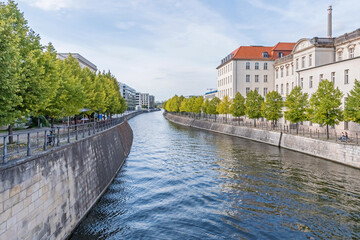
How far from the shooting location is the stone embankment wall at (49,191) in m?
9.13

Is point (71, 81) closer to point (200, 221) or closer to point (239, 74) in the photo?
point (200, 221)

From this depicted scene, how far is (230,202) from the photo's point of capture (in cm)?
1825

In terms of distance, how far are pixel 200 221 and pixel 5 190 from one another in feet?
33.6

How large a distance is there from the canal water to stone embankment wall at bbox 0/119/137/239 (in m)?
1.18

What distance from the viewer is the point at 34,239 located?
10.1 metres

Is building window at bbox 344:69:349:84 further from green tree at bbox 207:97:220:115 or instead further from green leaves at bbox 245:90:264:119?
green tree at bbox 207:97:220:115

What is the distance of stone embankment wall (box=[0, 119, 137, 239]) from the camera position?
30.0 ft

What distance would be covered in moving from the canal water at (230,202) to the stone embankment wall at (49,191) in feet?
3.87

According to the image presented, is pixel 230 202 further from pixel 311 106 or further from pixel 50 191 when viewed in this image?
pixel 311 106

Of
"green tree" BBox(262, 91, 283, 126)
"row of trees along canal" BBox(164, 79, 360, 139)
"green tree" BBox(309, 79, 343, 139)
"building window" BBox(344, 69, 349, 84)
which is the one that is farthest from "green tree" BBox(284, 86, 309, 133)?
"green tree" BBox(262, 91, 283, 126)

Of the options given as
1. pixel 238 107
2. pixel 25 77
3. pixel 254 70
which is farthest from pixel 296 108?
pixel 254 70

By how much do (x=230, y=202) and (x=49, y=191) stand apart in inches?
452

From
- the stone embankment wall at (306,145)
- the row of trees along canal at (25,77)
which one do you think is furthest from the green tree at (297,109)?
the row of trees along canal at (25,77)

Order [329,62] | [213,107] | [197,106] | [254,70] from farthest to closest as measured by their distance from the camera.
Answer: [197,106], [213,107], [254,70], [329,62]
